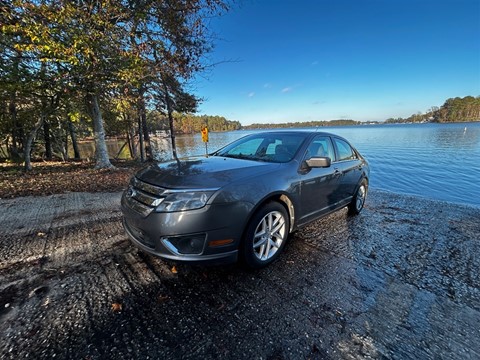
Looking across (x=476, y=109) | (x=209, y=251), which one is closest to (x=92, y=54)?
(x=209, y=251)

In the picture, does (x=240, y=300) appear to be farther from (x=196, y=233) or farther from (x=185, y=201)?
(x=185, y=201)

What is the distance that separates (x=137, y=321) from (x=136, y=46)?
21.7 ft

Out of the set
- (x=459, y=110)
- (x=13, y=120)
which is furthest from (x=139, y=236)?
(x=459, y=110)

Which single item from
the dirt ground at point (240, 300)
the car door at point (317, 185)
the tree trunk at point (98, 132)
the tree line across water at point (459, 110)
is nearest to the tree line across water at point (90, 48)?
the tree trunk at point (98, 132)

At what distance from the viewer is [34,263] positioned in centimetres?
259

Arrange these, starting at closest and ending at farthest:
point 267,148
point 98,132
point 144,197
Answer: point 144,197
point 267,148
point 98,132

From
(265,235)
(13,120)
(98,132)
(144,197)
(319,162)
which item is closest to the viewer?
(144,197)

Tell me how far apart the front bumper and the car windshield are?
1.21 meters

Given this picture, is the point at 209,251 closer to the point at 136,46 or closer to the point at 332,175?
the point at 332,175

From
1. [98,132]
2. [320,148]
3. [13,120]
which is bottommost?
[320,148]

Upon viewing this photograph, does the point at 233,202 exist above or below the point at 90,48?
below

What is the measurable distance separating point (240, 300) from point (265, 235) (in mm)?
767

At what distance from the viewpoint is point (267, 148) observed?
354cm

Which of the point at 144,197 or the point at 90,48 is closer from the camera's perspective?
the point at 144,197
